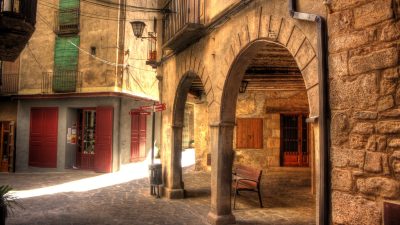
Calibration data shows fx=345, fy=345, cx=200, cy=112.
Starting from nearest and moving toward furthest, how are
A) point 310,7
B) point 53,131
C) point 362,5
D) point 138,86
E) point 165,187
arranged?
point 362,5, point 310,7, point 165,187, point 53,131, point 138,86

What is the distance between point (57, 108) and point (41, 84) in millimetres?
1406

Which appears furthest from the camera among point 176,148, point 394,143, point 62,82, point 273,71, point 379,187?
point 62,82

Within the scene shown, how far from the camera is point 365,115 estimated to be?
2996mm

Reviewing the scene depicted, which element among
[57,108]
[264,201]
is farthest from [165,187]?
[57,108]

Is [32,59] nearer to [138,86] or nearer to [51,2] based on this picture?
[51,2]

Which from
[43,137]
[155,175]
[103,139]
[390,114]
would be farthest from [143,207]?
[43,137]

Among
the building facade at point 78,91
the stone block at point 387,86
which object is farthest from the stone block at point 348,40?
the building facade at point 78,91

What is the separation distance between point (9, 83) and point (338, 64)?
53.9 ft

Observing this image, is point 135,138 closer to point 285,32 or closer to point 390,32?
point 285,32

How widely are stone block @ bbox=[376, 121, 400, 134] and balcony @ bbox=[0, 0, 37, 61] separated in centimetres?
709

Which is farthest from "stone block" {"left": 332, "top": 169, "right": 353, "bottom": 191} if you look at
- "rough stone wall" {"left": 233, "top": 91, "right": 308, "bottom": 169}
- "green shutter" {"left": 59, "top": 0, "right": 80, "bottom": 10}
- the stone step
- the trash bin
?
"green shutter" {"left": 59, "top": 0, "right": 80, "bottom": 10}

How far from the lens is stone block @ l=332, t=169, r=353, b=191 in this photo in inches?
124

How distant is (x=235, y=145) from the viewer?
12.2 meters

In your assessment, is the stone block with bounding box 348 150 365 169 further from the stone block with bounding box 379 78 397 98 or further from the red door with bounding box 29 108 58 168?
the red door with bounding box 29 108 58 168
